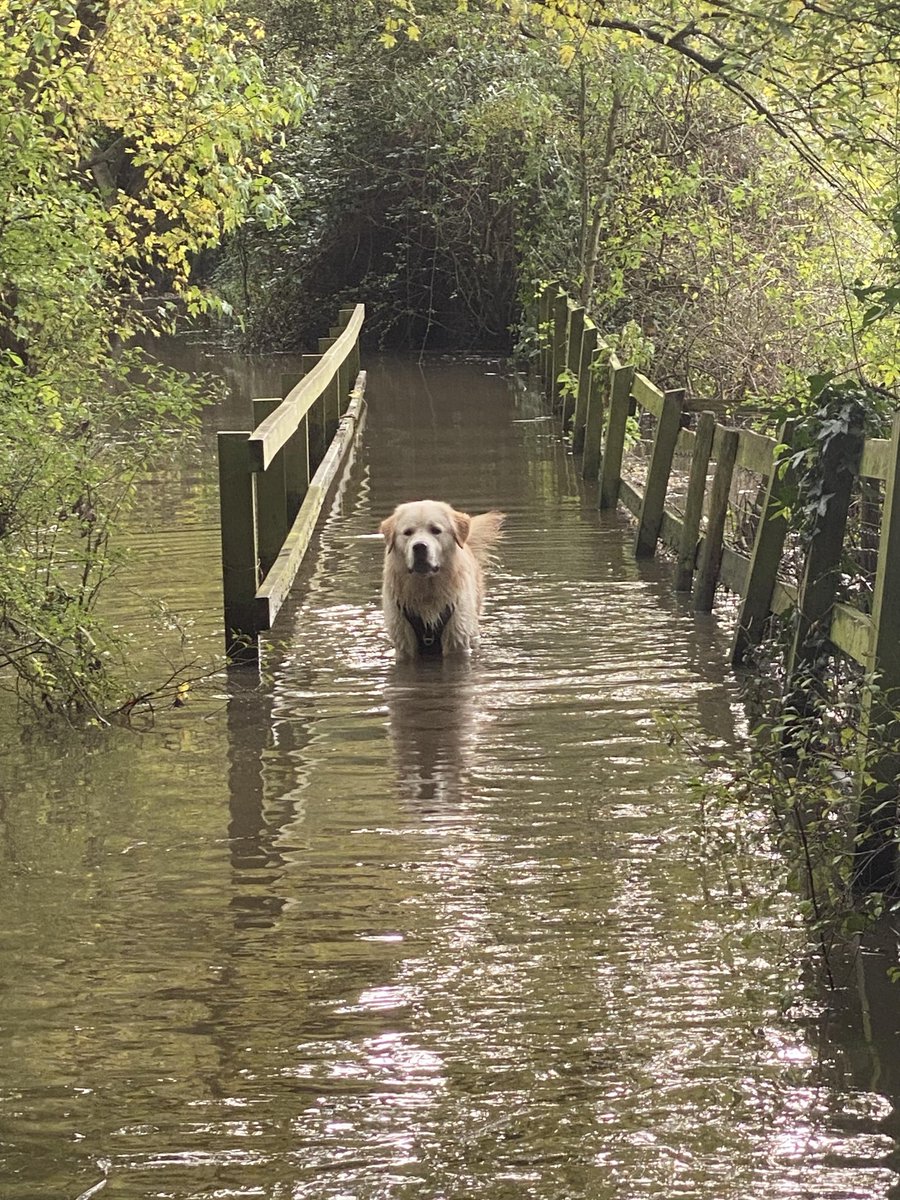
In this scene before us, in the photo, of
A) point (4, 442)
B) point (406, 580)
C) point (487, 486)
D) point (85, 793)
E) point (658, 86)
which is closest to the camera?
point (85, 793)

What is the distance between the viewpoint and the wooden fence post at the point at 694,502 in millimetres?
9734

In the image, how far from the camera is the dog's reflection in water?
6527mm

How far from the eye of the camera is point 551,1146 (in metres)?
3.65

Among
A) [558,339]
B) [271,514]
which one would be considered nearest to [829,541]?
[271,514]

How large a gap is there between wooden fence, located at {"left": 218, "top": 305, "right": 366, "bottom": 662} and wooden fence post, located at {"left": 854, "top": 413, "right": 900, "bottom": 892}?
358 centimetres

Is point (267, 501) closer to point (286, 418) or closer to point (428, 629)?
point (286, 418)

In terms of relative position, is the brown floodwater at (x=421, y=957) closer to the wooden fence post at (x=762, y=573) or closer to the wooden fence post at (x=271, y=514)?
the wooden fence post at (x=762, y=573)

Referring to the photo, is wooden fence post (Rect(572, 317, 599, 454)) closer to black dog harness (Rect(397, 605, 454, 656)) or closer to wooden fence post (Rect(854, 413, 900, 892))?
black dog harness (Rect(397, 605, 454, 656))

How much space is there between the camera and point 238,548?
8117 millimetres

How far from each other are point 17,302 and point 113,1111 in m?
6.25

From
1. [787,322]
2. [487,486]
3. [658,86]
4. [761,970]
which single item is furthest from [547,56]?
[761,970]

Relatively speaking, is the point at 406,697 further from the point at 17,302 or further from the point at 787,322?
the point at 787,322

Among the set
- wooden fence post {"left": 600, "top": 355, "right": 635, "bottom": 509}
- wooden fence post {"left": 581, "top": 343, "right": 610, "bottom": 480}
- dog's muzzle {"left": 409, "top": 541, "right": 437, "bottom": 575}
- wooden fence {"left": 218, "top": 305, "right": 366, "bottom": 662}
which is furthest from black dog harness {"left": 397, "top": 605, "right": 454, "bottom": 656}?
wooden fence post {"left": 581, "top": 343, "right": 610, "bottom": 480}

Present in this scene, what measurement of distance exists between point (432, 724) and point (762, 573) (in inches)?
69.0
